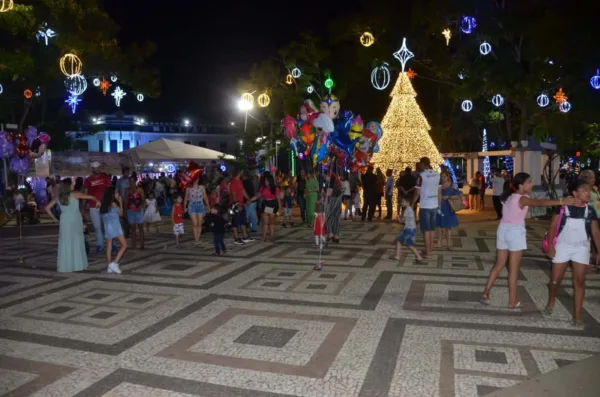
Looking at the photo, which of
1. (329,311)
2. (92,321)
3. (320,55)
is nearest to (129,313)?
(92,321)

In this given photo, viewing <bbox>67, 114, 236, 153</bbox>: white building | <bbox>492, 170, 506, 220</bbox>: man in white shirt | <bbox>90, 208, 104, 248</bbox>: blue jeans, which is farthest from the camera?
<bbox>67, 114, 236, 153</bbox>: white building

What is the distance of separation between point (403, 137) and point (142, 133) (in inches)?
2327

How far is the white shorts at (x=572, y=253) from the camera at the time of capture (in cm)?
515

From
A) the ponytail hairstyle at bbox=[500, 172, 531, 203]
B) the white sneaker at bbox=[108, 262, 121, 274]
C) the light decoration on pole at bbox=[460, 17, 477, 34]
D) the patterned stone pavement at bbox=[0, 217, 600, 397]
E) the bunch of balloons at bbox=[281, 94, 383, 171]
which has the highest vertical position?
the light decoration on pole at bbox=[460, 17, 477, 34]

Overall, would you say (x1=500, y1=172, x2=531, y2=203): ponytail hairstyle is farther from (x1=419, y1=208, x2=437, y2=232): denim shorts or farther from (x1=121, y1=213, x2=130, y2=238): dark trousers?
(x1=121, y1=213, x2=130, y2=238): dark trousers

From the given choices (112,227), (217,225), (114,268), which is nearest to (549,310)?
(217,225)

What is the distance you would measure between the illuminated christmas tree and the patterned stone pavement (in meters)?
8.03

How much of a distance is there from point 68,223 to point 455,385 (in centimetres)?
682

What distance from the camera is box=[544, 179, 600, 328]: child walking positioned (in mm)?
5156

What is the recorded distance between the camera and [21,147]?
15891mm

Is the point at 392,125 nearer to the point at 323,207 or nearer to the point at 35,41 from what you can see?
the point at 323,207

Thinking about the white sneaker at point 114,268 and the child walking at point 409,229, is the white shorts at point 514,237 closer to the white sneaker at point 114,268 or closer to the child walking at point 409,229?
the child walking at point 409,229

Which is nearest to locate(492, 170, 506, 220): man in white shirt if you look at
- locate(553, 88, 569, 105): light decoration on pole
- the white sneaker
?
locate(553, 88, 569, 105): light decoration on pole

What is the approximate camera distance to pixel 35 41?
59.5ft
